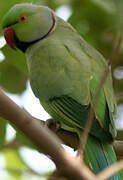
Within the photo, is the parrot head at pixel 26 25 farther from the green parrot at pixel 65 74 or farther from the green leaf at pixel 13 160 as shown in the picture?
the green leaf at pixel 13 160

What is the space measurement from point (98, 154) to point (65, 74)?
27.8 inches

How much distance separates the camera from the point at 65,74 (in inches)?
116

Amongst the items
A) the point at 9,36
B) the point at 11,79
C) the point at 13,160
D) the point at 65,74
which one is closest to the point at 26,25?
the point at 9,36

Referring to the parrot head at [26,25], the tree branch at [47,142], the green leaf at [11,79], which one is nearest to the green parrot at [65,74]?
the parrot head at [26,25]

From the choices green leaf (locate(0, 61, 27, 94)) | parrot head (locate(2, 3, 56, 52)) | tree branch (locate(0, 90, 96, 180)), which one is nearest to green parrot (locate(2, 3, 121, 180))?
parrot head (locate(2, 3, 56, 52))

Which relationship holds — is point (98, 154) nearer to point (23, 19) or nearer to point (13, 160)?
point (23, 19)

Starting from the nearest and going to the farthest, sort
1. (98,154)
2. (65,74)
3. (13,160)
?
(98,154), (65,74), (13,160)

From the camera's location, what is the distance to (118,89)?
3756mm

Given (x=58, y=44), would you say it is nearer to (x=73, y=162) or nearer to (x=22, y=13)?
(x=22, y=13)

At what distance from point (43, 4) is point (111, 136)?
1903 millimetres

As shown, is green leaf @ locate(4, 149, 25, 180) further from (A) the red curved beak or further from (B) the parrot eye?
(B) the parrot eye

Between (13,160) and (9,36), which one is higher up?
(9,36)

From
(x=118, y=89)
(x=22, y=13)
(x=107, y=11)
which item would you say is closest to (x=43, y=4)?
(x=22, y=13)

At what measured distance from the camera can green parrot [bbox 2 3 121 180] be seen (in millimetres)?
2623
